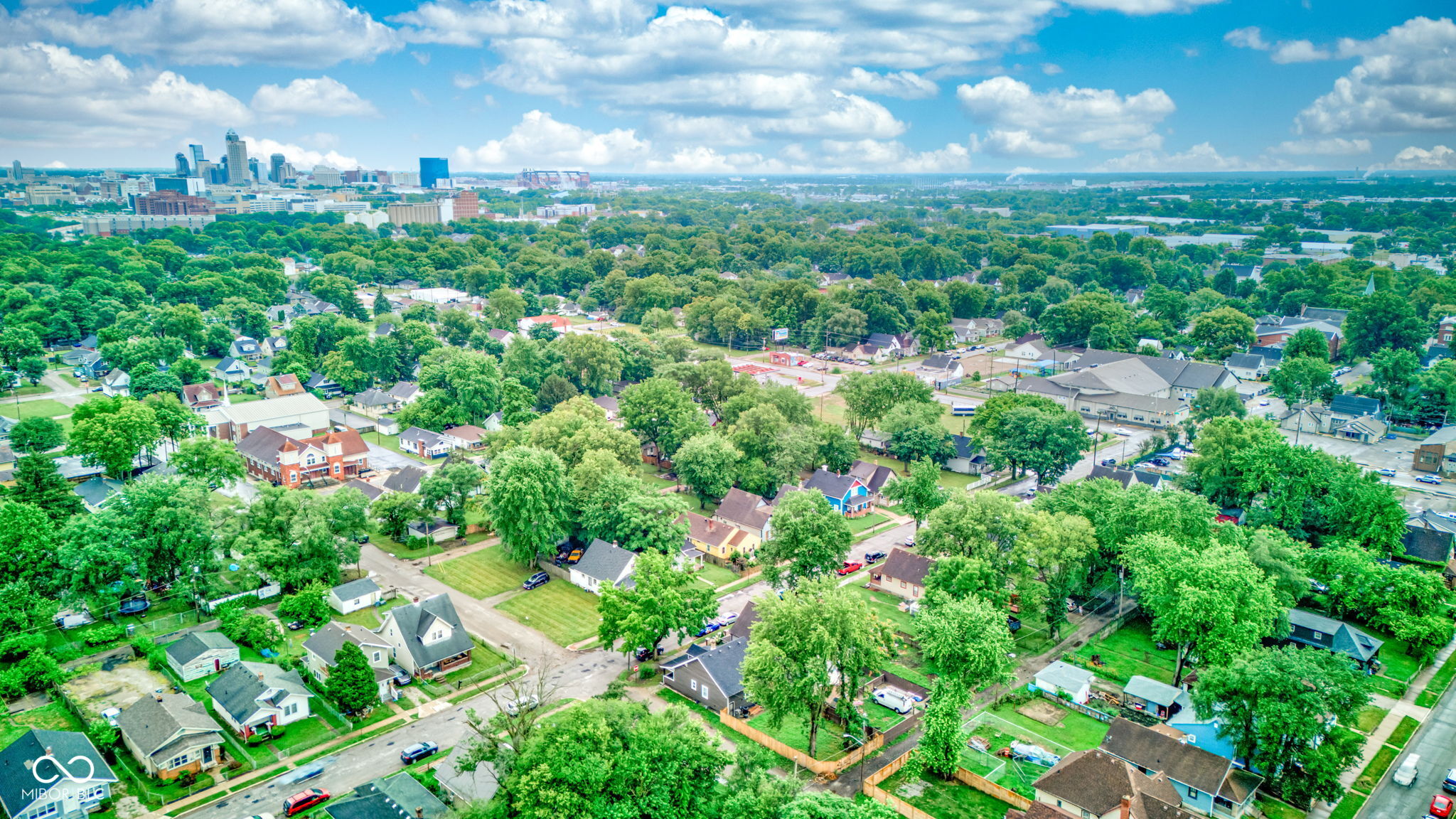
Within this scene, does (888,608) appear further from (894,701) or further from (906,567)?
(894,701)

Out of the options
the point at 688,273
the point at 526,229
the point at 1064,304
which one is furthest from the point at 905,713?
the point at 526,229

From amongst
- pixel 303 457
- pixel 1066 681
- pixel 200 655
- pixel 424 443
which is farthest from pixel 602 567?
pixel 424 443

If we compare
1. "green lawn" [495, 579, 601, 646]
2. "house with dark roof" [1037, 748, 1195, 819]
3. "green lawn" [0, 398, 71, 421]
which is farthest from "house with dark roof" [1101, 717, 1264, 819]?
"green lawn" [0, 398, 71, 421]

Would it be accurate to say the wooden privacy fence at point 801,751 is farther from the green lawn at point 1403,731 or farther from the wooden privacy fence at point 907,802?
the green lawn at point 1403,731

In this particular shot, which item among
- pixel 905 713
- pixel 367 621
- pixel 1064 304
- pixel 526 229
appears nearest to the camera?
pixel 905 713

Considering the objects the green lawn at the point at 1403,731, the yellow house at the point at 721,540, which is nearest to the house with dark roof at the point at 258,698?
the yellow house at the point at 721,540

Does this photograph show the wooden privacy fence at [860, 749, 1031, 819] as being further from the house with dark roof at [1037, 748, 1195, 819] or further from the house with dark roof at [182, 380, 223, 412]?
the house with dark roof at [182, 380, 223, 412]

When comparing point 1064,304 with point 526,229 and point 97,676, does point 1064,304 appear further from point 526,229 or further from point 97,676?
point 526,229
